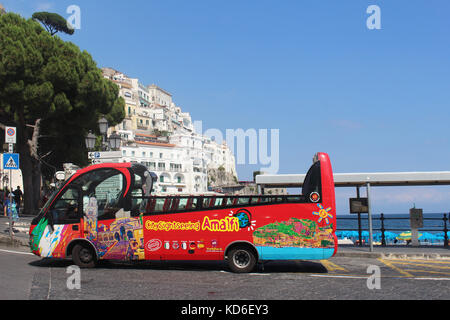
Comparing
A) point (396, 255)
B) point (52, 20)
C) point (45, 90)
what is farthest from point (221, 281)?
point (52, 20)

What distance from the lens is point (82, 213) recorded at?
1193cm

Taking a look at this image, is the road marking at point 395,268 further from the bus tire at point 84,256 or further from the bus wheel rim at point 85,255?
the bus wheel rim at point 85,255

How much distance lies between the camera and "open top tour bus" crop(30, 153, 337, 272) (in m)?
11.2

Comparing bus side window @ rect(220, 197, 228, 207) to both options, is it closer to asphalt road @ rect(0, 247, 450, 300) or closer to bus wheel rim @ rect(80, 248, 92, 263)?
asphalt road @ rect(0, 247, 450, 300)

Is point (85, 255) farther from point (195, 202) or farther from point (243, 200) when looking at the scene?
point (243, 200)

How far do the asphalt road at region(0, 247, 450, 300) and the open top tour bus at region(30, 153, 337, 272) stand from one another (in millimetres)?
535

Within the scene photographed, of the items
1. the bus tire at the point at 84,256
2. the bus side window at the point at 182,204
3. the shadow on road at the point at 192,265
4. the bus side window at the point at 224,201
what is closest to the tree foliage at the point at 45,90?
the shadow on road at the point at 192,265

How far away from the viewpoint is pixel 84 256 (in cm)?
1199

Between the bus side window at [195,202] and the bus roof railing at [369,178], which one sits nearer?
the bus side window at [195,202]

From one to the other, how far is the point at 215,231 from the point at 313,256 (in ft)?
8.31

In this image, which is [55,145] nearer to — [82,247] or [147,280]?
[82,247]

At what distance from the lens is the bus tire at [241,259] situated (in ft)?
37.3

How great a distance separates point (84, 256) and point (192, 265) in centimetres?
305

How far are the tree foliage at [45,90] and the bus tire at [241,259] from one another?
895 inches
